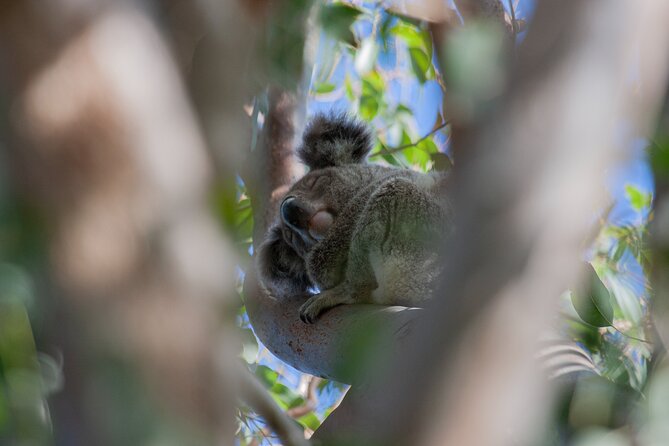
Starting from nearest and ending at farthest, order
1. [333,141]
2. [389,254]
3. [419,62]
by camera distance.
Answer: [389,254] → [419,62] → [333,141]

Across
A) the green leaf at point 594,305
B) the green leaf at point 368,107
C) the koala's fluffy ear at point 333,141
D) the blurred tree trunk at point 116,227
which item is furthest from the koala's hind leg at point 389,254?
the blurred tree trunk at point 116,227

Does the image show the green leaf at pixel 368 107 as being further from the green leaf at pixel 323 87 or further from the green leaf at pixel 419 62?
the green leaf at pixel 419 62

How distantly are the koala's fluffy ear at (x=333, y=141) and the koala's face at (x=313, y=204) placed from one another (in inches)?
4.5

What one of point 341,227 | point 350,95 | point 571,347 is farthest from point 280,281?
point 571,347

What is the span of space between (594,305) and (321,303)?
160 cm

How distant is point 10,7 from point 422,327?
57cm

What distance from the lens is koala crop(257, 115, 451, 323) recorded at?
3189 millimetres

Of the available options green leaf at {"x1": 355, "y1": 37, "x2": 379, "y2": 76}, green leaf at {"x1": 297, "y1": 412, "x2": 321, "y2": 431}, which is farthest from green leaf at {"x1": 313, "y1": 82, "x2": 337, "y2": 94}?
green leaf at {"x1": 297, "y1": 412, "x2": 321, "y2": 431}

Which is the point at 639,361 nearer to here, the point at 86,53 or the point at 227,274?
the point at 227,274

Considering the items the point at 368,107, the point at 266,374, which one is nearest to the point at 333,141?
the point at 368,107

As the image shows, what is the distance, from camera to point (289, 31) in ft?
6.73

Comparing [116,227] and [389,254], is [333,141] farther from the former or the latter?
[116,227]

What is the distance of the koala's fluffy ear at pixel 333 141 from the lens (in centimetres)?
408

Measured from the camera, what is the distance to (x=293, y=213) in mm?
3684
